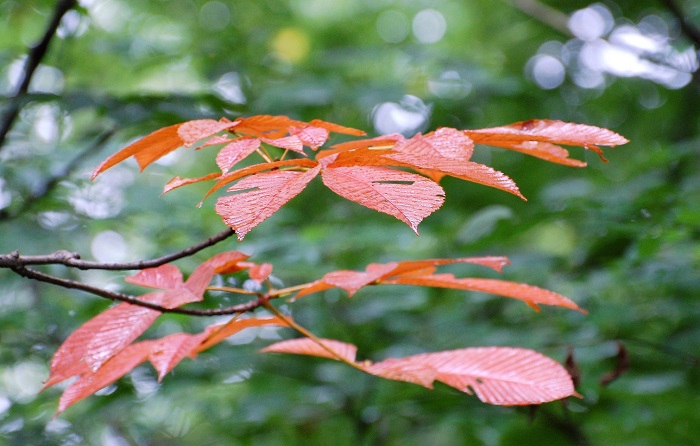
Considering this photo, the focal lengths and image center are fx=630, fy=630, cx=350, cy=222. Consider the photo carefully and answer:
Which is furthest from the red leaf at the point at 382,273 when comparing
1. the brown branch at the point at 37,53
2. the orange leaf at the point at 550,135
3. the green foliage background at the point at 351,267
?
the brown branch at the point at 37,53

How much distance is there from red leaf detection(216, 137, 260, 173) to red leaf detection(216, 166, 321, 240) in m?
0.04

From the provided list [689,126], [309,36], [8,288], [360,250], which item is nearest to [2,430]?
[8,288]

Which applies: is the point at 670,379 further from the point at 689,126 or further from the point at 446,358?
the point at 689,126

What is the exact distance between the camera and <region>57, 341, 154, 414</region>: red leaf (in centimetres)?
67

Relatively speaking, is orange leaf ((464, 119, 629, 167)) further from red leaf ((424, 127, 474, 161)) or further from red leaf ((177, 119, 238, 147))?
red leaf ((177, 119, 238, 147))

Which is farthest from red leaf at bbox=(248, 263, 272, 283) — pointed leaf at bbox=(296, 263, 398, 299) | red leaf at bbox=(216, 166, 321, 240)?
red leaf at bbox=(216, 166, 321, 240)

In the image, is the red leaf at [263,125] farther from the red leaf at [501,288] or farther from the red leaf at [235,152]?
the red leaf at [501,288]

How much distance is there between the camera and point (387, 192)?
0.47 meters

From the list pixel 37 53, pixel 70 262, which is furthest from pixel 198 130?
pixel 37 53

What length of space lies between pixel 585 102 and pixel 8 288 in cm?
277

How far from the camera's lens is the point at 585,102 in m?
3.28

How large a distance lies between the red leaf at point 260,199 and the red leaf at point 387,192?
22 millimetres

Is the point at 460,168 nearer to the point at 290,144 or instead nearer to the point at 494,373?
the point at 290,144

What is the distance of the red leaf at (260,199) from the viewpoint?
1.49 ft
